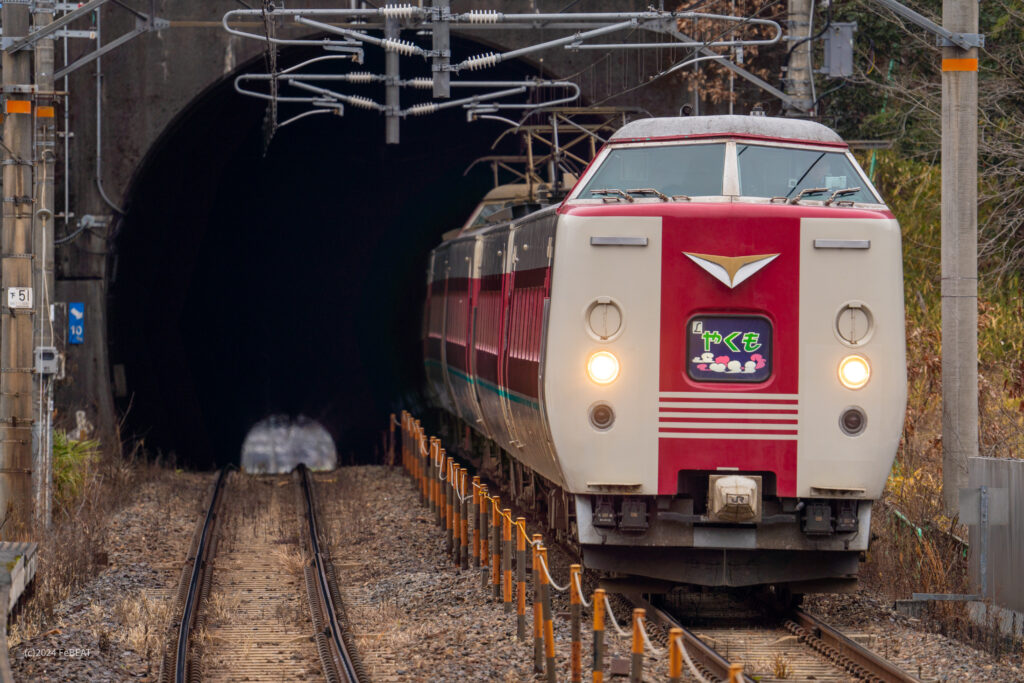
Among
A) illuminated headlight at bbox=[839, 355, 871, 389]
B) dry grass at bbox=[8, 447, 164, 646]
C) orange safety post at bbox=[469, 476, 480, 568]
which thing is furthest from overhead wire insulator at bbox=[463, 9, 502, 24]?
illuminated headlight at bbox=[839, 355, 871, 389]

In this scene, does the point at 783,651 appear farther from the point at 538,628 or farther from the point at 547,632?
the point at 547,632

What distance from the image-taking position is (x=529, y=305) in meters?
12.7

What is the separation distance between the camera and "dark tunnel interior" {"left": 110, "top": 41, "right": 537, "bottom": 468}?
29188mm

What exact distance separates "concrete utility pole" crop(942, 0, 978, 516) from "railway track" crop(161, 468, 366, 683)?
5787 mm

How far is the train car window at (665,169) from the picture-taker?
36.7ft

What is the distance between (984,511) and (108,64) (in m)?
17.1

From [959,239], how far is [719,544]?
4628mm

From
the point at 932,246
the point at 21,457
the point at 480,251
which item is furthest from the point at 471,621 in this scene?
the point at 932,246

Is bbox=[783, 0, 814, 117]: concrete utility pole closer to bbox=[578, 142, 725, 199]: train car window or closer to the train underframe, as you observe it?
bbox=[578, 142, 725, 199]: train car window

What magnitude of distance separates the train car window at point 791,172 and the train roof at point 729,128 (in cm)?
15

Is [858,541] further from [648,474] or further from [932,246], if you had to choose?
[932,246]

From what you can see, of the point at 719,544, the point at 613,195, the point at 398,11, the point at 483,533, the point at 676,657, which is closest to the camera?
the point at 676,657

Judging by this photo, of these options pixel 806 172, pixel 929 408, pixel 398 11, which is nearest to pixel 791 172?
pixel 806 172

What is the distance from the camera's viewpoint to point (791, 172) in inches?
447
